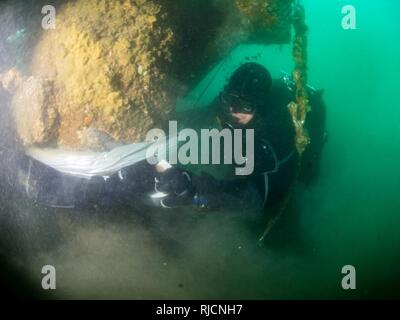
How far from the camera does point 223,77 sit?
445 centimetres

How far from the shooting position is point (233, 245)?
498 cm

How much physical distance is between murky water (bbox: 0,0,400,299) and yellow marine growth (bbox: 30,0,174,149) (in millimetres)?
792

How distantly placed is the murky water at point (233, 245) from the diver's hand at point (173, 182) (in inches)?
34.1

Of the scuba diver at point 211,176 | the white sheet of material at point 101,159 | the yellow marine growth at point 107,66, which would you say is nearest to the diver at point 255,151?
the scuba diver at point 211,176

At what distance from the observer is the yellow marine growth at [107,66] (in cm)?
319

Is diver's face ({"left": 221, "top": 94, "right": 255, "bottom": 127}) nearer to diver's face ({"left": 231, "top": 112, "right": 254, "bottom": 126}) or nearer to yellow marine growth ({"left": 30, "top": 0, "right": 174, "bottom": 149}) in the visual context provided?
diver's face ({"left": 231, "top": 112, "right": 254, "bottom": 126})

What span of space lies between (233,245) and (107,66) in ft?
11.0

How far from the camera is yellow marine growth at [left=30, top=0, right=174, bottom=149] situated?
319cm

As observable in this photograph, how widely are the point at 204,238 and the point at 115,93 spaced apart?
2572 mm

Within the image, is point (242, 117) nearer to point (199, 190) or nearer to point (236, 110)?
point (236, 110)

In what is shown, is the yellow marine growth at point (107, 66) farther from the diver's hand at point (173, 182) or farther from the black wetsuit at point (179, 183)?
the diver's hand at point (173, 182)

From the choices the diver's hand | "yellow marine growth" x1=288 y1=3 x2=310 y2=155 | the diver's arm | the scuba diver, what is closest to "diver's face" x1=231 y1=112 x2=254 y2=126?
the scuba diver

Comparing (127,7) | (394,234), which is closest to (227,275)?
(127,7)
